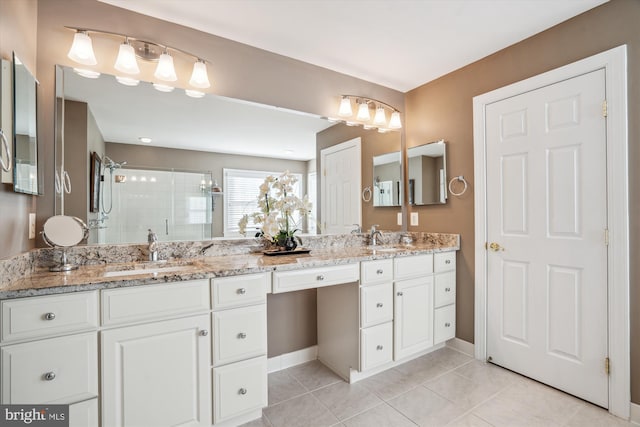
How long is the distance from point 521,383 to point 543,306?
553 mm

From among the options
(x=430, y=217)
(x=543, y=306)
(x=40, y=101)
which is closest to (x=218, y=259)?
(x=40, y=101)

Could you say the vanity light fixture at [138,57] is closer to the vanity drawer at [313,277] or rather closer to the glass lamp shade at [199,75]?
the glass lamp shade at [199,75]

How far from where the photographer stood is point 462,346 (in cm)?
255

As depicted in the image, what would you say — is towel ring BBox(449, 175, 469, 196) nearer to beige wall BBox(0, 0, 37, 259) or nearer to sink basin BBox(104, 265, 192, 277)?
sink basin BBox(104, 265, 192, 277)

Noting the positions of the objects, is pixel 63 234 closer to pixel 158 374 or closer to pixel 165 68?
pixel 158 374

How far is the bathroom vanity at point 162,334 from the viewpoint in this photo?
3.83 ft

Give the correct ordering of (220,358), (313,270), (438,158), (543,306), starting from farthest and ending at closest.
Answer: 1. (438,158)
2. (543,306)
3. (313,270)
4. (220,358)

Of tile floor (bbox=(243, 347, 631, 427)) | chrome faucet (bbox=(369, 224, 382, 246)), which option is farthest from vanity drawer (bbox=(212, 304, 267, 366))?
chrome faucet (bbox=(369, 224, 382, 246))

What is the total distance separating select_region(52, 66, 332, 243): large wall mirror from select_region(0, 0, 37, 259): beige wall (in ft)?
0.52

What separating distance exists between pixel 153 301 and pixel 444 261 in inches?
83.8

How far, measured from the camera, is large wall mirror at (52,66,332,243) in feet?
5.58

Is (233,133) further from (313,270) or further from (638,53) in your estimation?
→ (638,53)

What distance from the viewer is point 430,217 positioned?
9.27 ft

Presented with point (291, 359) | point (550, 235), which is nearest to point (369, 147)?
point (550, 235)
